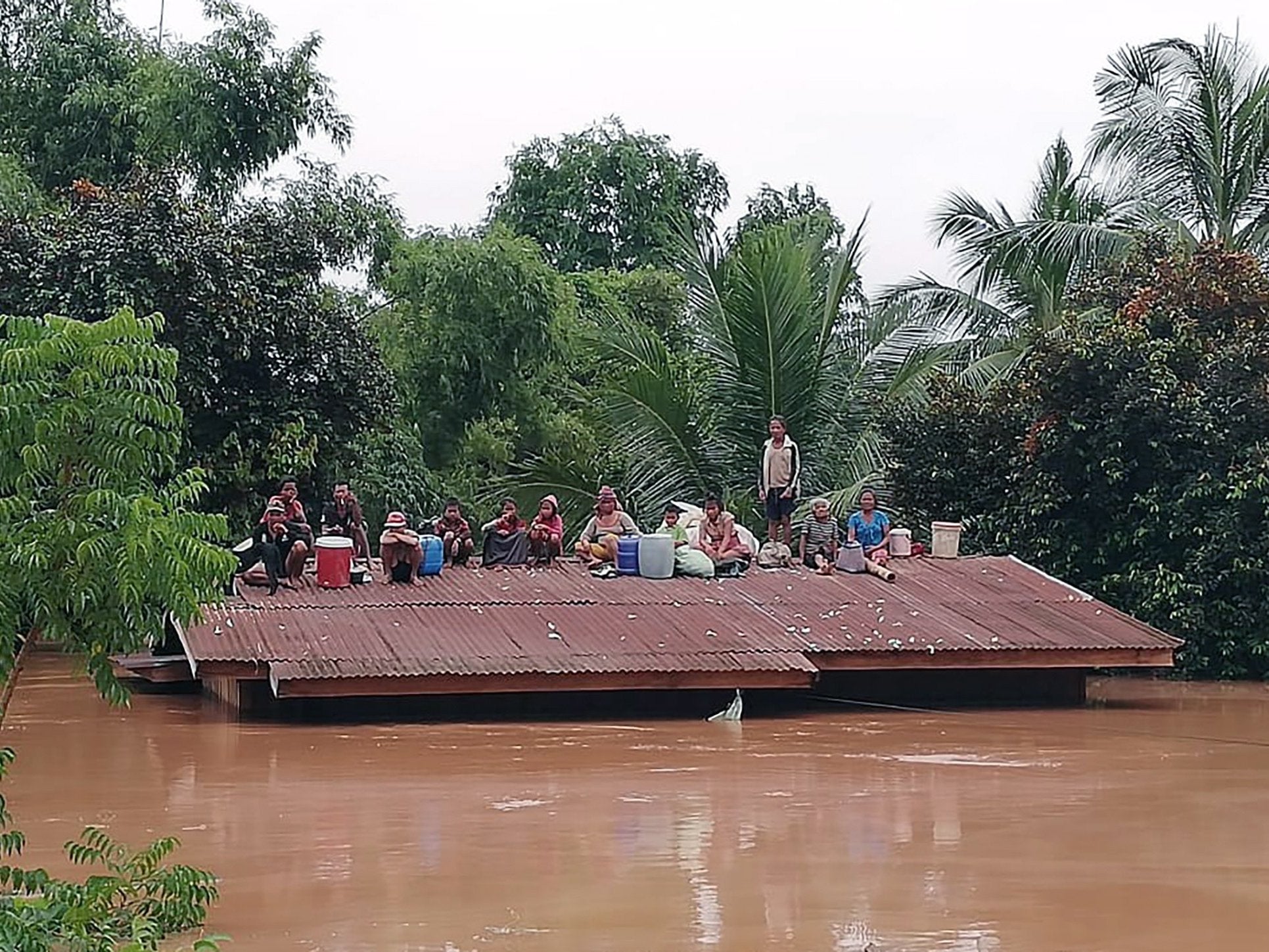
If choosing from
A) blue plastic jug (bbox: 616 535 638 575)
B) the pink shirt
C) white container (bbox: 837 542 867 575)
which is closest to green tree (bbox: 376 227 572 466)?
the pink shirt

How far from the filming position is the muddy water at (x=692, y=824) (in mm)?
7734

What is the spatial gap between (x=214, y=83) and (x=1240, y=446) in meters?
12.2

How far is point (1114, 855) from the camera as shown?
934 centimetres

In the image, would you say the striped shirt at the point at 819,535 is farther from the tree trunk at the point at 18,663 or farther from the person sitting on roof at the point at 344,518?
the tree trunk at the point at 18,663

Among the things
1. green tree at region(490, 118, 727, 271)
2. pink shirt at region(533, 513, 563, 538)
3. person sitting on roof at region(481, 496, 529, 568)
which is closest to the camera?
person sitting on roof at region(481, 496, 529, 568)

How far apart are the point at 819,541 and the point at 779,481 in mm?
695

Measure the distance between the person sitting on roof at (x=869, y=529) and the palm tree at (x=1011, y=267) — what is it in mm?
4551

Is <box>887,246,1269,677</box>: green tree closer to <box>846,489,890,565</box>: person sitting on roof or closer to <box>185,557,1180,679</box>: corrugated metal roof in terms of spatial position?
<box>185,557,1180,679</box>: corrugated metal roof

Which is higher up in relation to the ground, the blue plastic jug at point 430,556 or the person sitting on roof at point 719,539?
the person sitting on roof at point 719,539

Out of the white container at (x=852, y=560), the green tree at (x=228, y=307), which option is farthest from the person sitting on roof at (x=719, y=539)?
the green tree at (x=228, y=307)

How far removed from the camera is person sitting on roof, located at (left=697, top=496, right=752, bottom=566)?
1677 centimetres

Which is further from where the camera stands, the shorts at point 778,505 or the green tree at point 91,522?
the shorts at point 778,505

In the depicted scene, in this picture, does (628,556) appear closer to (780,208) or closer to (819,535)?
(819,535)

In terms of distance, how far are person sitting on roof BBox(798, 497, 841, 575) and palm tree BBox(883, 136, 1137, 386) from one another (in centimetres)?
491
